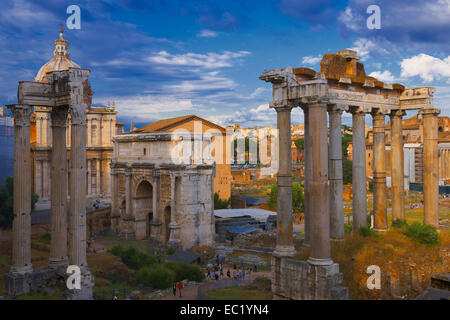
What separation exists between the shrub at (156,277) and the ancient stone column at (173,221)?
9563 mm

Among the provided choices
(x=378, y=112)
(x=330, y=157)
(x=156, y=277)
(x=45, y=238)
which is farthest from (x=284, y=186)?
(x=45, y=238)

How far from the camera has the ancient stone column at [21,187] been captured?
15.6 m

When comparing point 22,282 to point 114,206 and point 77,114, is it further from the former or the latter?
point 114,206

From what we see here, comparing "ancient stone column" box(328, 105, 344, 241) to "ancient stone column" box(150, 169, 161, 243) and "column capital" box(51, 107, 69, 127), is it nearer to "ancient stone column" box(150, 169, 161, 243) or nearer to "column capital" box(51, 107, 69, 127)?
"column capital" box(51, 107, 69, 127)

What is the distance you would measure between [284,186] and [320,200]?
1.86 metres

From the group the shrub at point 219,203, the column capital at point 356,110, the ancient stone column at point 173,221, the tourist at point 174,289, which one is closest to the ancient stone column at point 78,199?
the tourist at point 174,289

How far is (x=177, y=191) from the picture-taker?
33.1 meters

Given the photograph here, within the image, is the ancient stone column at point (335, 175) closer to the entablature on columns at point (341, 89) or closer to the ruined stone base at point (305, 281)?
the entablature on columns at point (341, 89)

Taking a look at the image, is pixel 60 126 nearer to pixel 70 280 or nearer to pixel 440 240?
pixel 70 280

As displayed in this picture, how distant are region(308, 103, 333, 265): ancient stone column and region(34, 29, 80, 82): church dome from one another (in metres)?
37.8

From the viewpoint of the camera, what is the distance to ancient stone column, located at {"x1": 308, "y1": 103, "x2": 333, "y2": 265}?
12.5 m

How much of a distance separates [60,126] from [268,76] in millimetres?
9094

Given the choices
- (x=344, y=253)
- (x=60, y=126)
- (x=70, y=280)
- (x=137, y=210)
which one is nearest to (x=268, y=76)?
(x=344, y=253)
